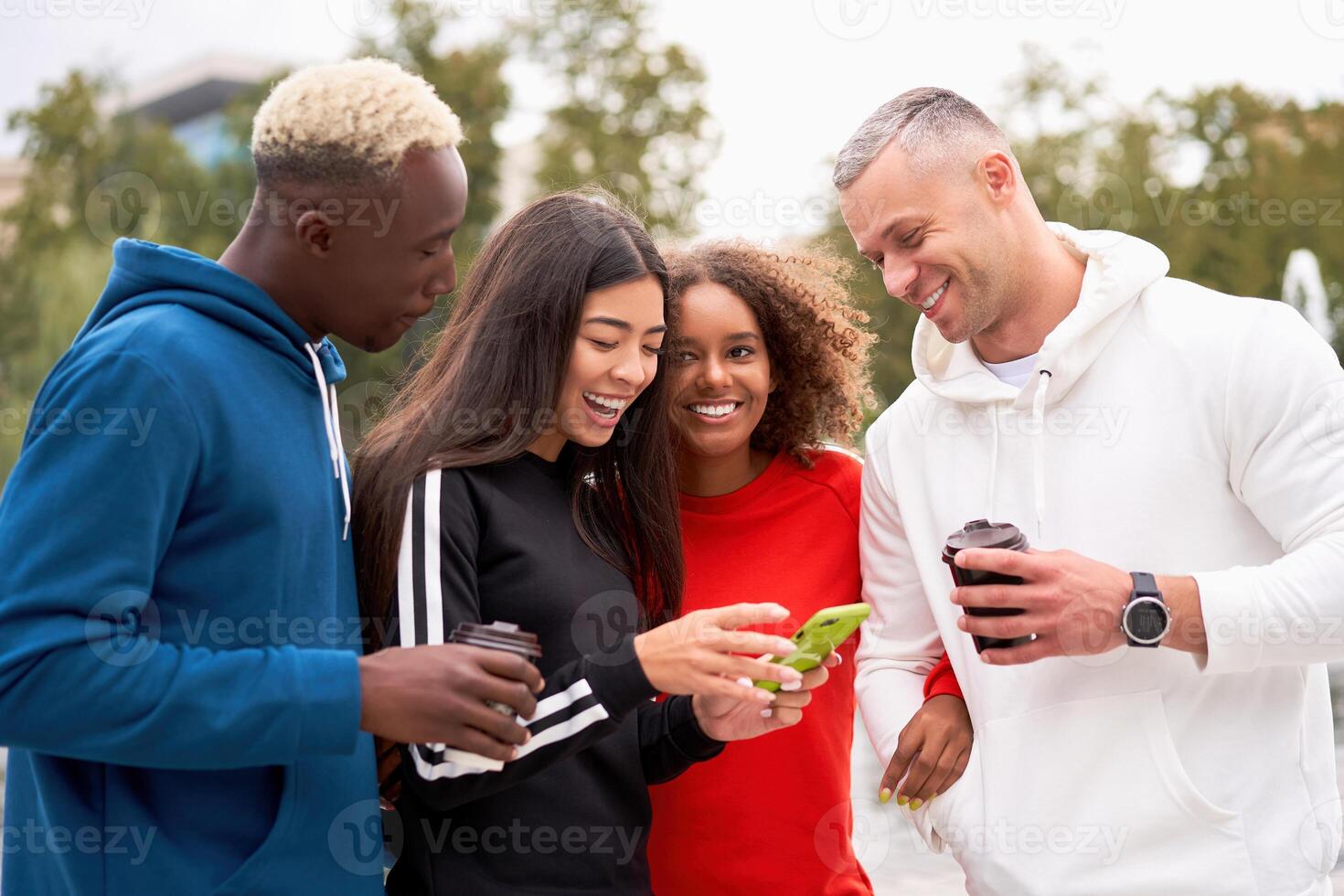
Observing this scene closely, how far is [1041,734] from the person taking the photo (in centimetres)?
296

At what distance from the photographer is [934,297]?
3268mm

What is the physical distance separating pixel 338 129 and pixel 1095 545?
1.86 meters

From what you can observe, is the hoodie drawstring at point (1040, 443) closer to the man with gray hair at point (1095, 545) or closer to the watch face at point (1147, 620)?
the man with gray hair at point (1095, 545)

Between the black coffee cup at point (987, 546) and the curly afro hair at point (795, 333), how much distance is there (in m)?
1.14

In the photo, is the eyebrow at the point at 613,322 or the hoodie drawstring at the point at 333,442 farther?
the eyebrow at the point at 613,322

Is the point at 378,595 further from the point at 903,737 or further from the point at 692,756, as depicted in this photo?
the point at 903,737

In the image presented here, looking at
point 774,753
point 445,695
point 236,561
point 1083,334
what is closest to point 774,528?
point 774,753

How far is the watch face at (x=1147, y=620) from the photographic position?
262 cm

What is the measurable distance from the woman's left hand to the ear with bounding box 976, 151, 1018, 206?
1275 mm

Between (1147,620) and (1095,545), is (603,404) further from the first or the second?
(1147,620)

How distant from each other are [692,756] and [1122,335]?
4.65ft

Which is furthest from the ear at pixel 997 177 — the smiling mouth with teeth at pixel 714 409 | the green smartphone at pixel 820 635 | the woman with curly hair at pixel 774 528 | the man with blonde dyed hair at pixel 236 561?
the man with blonde dyed hair at pixel 236 561

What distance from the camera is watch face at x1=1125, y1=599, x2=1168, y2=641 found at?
103 inches

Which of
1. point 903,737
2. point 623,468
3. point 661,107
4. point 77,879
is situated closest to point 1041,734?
point 903,737
